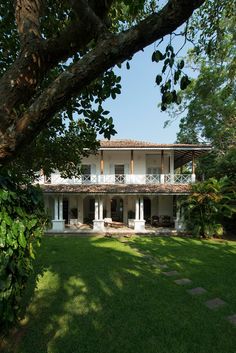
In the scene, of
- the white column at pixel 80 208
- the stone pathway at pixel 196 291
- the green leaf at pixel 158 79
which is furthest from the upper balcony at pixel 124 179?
the green leaf at pixel 158 79

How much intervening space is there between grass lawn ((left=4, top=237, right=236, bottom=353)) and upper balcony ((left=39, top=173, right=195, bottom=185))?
9.51 meters

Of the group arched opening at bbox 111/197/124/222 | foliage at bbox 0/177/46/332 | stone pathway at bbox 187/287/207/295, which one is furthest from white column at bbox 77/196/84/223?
foliage at bbox 0/177/46/332

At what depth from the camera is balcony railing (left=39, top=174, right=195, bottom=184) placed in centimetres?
1844

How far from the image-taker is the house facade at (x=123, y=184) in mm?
17172

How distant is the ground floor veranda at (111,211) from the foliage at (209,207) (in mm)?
3362

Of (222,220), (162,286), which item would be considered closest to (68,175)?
(162,286)

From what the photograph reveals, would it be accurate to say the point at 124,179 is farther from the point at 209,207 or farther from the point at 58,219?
the point at 209,207

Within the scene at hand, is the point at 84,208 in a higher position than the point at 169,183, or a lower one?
lower

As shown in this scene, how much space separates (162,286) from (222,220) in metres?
10.8

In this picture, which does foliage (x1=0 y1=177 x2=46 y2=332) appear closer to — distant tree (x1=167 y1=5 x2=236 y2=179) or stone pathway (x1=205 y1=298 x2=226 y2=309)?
stone pathway (x1=205 y1=298 x2=226 y2=309)

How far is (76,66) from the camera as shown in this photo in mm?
2084

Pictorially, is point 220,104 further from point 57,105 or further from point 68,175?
point 57,105

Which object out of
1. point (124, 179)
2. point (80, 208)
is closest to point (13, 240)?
point (124, 179)

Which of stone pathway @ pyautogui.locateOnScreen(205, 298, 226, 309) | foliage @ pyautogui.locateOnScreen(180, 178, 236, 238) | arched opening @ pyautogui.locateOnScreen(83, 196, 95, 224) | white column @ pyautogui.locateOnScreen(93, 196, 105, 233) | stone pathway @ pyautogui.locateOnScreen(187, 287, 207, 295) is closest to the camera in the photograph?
stone pathway @ pyautogui.locateOnScreen(205, 298, 226, 309)
